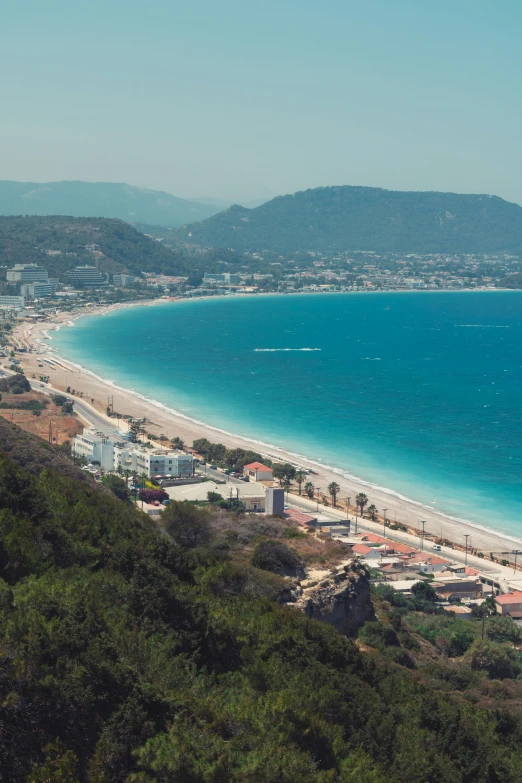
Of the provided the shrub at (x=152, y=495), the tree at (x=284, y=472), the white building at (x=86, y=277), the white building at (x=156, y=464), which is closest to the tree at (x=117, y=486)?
the shrub at (x=152, y=495)

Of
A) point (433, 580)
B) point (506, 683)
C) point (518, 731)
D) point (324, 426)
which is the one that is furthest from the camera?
point (324, 426)

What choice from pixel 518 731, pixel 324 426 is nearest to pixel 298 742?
pixel 518 731

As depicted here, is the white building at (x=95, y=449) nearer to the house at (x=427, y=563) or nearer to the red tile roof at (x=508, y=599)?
the house at (x=427, y=563)

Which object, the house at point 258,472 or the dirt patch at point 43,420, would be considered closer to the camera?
the house at point 258,472

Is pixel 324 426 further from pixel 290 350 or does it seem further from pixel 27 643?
Answer: pixel 27 643

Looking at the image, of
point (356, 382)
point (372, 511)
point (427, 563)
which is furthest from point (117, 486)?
point (356, 382)

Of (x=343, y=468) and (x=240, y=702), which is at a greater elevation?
(x=240, y=702)
